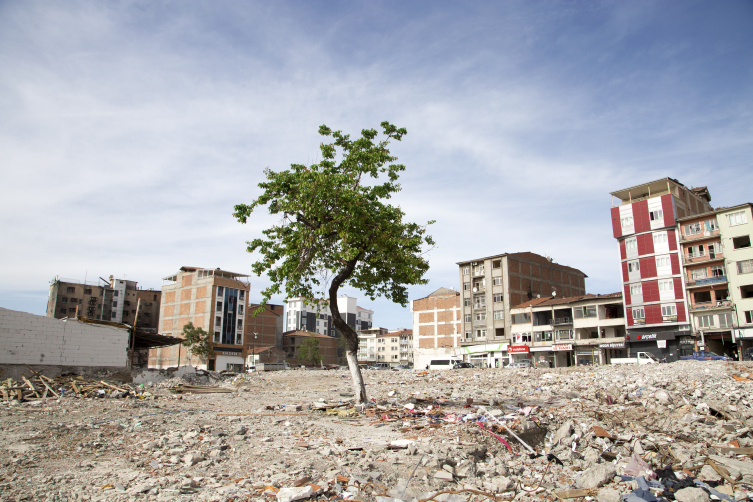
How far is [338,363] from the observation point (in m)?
115

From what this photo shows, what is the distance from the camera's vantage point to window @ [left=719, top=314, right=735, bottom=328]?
147ft

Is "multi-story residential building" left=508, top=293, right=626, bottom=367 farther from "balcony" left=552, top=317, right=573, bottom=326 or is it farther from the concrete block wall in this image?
the concrete block wall

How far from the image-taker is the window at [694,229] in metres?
48.7

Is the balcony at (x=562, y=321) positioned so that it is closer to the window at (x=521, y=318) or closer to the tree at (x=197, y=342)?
the window at (x=521, y=318)

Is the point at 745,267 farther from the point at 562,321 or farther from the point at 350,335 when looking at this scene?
the point at 350,335

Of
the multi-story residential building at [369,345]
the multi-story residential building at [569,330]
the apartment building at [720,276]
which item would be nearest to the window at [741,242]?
the apartment building at [720,276]

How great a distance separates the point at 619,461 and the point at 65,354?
97.1ft

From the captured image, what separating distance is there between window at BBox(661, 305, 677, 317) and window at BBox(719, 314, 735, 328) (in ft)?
12.5

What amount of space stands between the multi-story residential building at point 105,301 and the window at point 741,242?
8433 centimetres

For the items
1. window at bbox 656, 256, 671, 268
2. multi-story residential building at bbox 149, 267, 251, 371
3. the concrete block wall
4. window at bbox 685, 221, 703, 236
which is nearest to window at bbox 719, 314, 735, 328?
window at bbox 656, 256, 671, 268

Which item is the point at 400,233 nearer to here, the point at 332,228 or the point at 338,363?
the point at 332,228

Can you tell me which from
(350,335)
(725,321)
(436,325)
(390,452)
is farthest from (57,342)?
(436,325)

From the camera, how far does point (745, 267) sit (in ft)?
148

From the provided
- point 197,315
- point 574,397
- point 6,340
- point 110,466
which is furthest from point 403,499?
point 197,315
